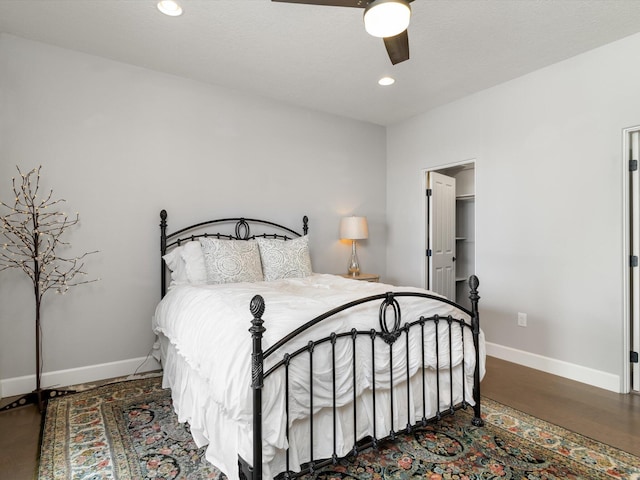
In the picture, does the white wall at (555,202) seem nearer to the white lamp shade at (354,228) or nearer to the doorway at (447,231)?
the doorway at (447,231)

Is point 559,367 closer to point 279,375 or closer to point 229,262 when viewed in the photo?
point 279,375

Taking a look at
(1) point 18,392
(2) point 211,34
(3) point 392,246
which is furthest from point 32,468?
(3) point 392,246

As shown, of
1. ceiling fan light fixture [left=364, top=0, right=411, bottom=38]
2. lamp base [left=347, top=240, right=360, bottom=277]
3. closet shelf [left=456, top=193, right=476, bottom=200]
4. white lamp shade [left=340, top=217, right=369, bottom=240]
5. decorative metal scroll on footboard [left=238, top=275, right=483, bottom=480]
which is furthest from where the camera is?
closet shelf [left=456, top=193, right=476, bottom=200]

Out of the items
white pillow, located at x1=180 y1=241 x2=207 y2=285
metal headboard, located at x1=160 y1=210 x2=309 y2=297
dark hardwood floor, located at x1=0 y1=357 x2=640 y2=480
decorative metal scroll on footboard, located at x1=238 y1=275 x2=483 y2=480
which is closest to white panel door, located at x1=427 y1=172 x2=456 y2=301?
dark hardwood floor, located at x1=0 y1=357 x2=640 y2=480

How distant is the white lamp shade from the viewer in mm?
4508

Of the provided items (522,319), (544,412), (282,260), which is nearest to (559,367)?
(522,319)

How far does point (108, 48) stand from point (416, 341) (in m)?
3.33

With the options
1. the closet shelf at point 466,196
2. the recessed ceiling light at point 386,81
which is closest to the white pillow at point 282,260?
the recessed ceiling light at point 386,81

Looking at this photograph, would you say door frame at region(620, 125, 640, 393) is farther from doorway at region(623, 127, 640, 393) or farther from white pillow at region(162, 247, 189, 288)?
white pillow at region(162, 247, 189, 288)

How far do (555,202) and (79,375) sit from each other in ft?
14.7

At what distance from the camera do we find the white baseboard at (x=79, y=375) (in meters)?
2.89

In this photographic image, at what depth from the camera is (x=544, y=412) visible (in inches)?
104

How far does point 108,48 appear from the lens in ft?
10.1

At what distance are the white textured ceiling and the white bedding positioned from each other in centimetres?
196
